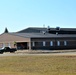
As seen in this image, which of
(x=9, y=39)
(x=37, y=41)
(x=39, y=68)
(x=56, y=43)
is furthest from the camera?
(x=9, y=39)

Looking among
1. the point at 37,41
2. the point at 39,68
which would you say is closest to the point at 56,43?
the point at 37,41

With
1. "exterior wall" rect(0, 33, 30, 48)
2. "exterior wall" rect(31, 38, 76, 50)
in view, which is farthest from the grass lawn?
"exterior wall" rect(0, 33, 30, 48)

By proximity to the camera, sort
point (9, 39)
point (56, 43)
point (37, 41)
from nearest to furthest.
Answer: point (37, 41)
point (56, 43)
point (9, 39)

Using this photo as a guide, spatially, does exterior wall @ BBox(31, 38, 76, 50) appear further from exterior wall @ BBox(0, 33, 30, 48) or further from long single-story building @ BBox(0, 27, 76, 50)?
exterior wall @ BBox(0, 33, 30, 48)

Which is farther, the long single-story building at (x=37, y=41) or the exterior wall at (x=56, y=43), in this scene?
the exterior wall at (x=56, y=43)

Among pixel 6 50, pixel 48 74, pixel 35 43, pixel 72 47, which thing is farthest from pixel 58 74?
pixel 72 47

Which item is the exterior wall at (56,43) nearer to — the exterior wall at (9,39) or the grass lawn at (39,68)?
the exterior wall at (9,39)

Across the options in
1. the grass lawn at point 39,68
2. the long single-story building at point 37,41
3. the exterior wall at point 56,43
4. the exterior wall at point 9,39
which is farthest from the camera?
the exterior wall at point 9,39

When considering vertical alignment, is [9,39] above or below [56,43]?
above

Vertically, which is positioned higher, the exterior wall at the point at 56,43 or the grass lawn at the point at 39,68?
the exterior wall at the point at 56,43

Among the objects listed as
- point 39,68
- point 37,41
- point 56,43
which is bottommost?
point 39,68

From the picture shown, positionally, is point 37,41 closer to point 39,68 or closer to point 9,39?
point 9,39

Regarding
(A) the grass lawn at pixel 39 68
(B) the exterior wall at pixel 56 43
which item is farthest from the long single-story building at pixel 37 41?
(A) the grass lawn at pixel 39 68

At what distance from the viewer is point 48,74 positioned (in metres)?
22.2
